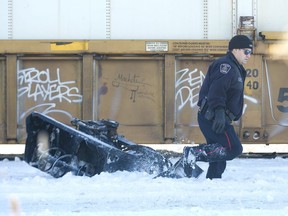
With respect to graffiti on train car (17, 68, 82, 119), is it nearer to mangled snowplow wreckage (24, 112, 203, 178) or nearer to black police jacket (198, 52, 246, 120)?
mangled snowplow wreckage (24, 112, 203, 178)

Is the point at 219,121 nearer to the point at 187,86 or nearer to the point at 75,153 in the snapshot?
the point at 75,153

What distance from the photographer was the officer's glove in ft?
16.5

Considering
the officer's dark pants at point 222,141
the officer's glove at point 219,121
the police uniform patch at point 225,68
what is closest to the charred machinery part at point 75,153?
the officer's dark pants at point 222,141

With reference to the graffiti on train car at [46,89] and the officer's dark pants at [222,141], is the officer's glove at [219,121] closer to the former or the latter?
the officer's dark pants at [222,141]

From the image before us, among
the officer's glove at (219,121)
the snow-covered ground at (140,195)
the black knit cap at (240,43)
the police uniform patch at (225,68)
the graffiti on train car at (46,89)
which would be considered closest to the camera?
the snow-covered ground at (140,195)

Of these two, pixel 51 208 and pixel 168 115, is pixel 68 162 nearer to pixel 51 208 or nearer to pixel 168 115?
pixel 51 208

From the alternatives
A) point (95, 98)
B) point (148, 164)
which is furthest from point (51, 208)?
point (95, 98)

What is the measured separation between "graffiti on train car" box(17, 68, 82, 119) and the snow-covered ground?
7.28ft

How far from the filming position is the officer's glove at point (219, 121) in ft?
16.5

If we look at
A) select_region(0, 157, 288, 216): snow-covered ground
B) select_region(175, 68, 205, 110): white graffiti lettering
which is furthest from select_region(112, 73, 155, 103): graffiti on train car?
select_region(0, 157, 288, 216): snow-covered ground

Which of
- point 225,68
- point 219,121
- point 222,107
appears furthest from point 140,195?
point 225,68

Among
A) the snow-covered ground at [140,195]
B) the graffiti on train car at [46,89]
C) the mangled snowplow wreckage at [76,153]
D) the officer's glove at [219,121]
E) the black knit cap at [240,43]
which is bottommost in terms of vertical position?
the snow-covered ground at [140,195]

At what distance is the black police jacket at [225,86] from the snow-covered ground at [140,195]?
0.76m

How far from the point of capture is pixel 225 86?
5.11 m
